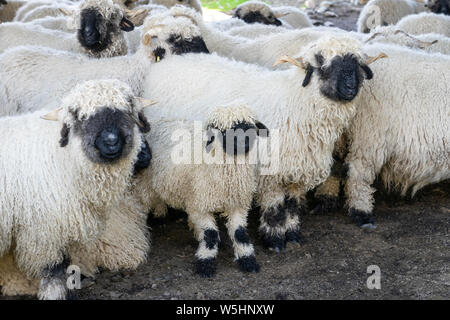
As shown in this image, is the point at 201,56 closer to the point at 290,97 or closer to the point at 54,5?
the point at 290,97

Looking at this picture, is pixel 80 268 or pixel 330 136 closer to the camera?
pixel 80 268

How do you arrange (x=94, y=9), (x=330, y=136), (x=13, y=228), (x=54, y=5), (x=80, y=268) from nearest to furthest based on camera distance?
(x=13, y=228) < (x=80, y=268) < (x=330, y=136) < (x=94, y=9) < (x=54, y=5)

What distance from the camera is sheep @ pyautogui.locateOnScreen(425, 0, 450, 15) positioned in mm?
9764

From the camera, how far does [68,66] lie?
6398mm

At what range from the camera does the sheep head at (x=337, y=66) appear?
5258mm

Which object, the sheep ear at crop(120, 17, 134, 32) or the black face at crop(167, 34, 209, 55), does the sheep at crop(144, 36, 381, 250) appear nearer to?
the black face at crop(167, 34, 209, 55)

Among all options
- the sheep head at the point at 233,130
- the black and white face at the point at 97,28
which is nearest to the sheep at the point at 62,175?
the sheep head at the point at 233,130

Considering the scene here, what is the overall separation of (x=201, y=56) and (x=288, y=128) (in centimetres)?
140

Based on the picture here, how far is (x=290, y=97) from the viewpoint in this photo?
5.63 meters

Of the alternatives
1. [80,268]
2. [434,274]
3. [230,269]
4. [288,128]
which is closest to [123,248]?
[80,268]

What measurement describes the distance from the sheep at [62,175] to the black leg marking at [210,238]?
866mm

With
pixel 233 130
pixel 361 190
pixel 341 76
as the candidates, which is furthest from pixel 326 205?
pixel 233 130

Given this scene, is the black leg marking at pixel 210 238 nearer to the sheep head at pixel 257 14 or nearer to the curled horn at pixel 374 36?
the curled horn at pixel 374 36

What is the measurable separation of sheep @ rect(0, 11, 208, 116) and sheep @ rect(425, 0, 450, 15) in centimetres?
491
